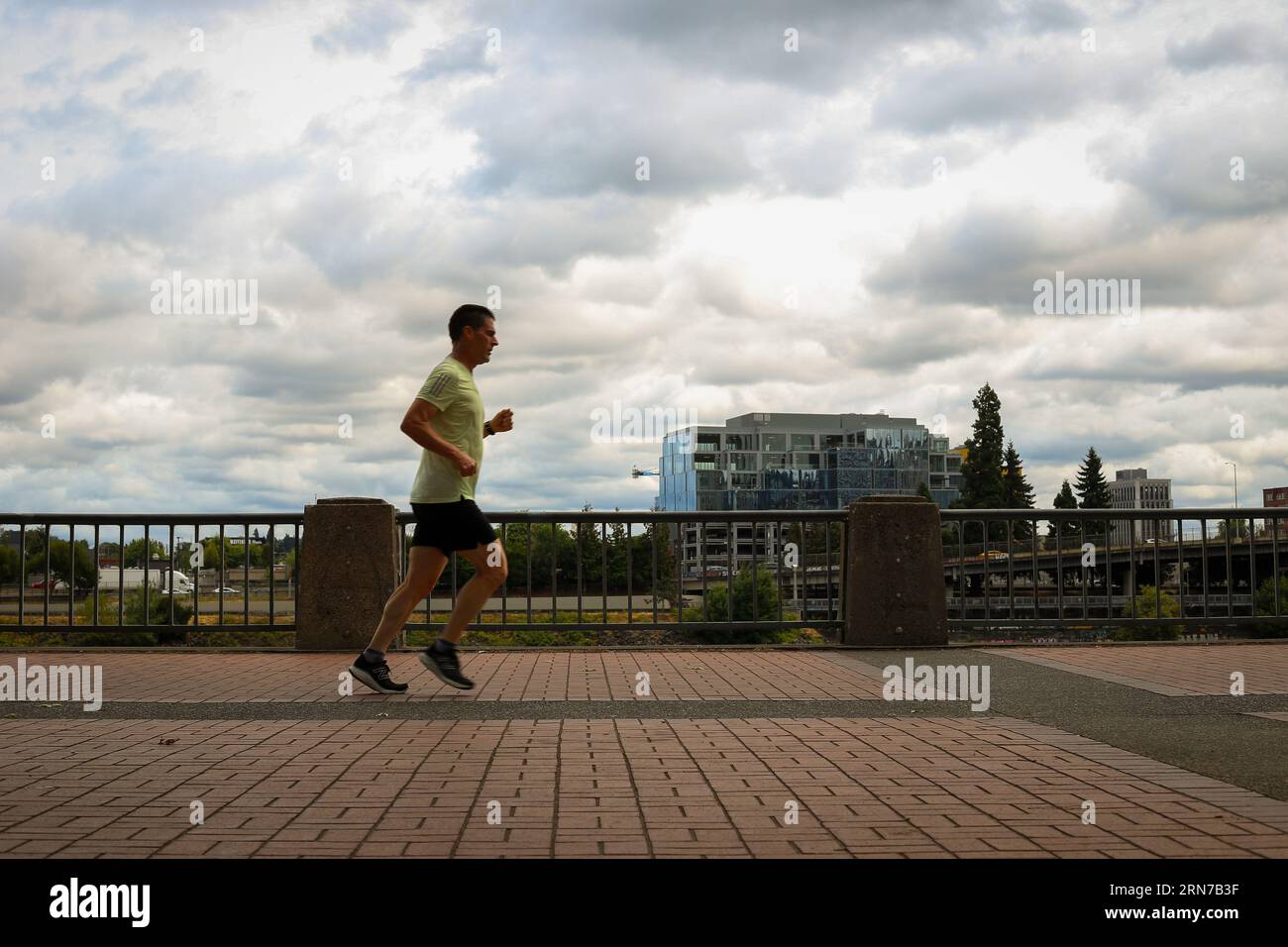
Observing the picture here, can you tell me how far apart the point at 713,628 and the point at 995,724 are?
15.6 ft

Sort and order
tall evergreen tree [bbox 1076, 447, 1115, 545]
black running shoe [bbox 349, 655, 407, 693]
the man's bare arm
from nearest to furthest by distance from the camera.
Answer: the man's bare arm, black running shoe [bbox 349, 655, 407, 693], tall evergreen tree [bbox 1076, 447, 1115, 545]

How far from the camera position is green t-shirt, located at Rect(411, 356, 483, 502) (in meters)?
7.65

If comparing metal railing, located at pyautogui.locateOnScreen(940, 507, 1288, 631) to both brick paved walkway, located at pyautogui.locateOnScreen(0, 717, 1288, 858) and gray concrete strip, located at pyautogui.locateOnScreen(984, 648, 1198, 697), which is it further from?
brick paved walkway, located at pyautogui.locateOnScreen(0, 717, 1288, 858)

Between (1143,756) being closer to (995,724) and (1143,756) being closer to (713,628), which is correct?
(995,724)

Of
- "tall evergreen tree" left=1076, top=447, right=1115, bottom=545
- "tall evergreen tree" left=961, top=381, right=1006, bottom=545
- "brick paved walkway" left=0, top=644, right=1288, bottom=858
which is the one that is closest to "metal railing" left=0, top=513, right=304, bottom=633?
"brick paved walkway" left=0, top=644, right=1288, bottom=858

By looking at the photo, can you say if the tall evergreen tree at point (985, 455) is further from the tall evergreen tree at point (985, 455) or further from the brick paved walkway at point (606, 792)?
the brick paved walkway at point (606, 792)

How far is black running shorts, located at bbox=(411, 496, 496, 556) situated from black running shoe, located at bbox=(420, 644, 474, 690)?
27.7 inches

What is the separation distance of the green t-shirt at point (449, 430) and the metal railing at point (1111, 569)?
5.14 m

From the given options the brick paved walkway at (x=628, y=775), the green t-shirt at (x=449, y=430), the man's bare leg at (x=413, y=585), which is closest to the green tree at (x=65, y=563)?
the brick paved walkway at (x=628, y=775)

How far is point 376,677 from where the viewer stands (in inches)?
310

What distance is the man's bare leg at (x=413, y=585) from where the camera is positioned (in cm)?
776

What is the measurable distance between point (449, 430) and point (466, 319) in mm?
764

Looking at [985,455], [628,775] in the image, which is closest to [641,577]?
[628,775]
